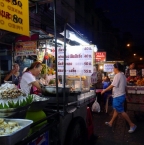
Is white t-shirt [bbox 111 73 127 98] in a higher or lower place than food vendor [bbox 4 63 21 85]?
lower

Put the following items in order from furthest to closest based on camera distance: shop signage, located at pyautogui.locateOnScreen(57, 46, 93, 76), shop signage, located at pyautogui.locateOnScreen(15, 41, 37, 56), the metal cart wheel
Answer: shop signage, located at pyautogui.locateOnScreen(15, 41, 37, 56)
shop signage, located at pyautogui.locateOnScreen(57, 46, 93, 76)
the metal cart wheel

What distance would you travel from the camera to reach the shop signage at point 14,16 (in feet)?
9.86

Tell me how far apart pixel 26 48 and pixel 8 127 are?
5323mm

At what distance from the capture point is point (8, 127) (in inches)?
77.5

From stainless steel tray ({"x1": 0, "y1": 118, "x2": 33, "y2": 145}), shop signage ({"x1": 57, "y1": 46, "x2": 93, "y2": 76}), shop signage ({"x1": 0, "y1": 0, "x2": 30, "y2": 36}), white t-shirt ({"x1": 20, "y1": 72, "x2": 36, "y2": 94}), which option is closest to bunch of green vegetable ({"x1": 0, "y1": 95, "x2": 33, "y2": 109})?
stainless steel tray ({"x1": 0, "y1": 118, "x2": 33, "y2": 145})

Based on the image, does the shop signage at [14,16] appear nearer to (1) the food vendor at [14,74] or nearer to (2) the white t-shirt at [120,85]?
(2) the white t-shirt at [120,85]

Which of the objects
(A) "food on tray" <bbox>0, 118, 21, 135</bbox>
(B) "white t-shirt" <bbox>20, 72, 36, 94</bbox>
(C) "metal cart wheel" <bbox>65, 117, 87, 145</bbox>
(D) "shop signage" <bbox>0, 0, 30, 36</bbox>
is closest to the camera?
(A) "food on tray" <bbox>0, 118, 21, 135</bbox>

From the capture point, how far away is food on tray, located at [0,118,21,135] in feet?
6.19

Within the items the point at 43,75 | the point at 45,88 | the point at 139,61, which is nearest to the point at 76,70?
the point at 45,88

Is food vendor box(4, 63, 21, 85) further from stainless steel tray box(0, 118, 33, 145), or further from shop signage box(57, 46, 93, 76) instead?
stainless steel tray box(0, 118, 33, 145)

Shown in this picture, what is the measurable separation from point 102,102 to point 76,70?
234 inches

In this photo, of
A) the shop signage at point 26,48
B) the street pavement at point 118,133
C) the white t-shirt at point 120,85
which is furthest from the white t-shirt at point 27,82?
the white t-shirt at point 120,85

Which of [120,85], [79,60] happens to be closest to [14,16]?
[79,60]

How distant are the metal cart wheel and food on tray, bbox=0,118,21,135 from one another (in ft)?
5.47
